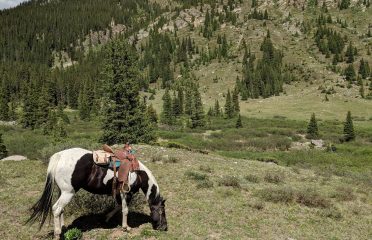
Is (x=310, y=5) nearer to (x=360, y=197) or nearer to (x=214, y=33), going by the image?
(x=214, y=33)

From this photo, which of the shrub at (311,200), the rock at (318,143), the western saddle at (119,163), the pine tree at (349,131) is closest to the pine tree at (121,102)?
the shrub at (311,200)

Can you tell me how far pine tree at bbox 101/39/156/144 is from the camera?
1427 inches

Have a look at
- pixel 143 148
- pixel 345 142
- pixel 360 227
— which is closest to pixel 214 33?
pixel 345 142

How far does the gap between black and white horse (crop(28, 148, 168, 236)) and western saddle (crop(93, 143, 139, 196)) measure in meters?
0.17

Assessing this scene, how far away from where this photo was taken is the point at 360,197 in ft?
59.4

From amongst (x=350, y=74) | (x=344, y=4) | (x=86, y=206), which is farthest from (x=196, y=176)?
(x=344, y=4)

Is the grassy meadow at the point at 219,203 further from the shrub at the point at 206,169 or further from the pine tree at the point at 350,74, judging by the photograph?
the pine tree at the point at 350,74

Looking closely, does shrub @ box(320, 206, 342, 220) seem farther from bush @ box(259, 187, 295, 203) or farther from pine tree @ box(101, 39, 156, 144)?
pine tree @ box(101, 39, 156, 144)

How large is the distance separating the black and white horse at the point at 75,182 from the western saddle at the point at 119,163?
0.17 m

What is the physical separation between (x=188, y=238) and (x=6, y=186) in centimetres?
971

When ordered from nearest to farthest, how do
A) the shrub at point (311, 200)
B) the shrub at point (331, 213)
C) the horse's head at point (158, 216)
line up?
the horse's head at point (158, 216), the shrub at point (331, 213), the shrub at point (311, 200)

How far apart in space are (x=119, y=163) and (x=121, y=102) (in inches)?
1058

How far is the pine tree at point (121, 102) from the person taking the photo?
1427 inches

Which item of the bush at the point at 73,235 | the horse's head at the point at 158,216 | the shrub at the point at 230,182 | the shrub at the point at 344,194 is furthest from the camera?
the shrub at the point at 230,182
